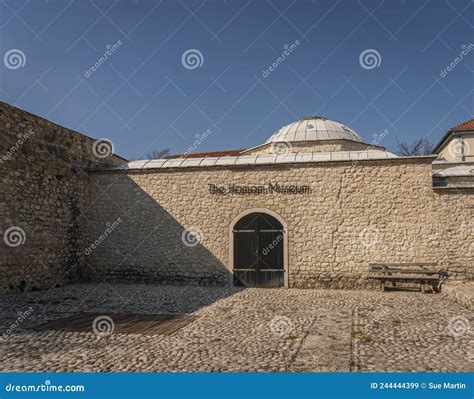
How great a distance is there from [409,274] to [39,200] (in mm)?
10685

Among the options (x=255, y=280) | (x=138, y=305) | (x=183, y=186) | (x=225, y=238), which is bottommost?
(x=138, y=305)

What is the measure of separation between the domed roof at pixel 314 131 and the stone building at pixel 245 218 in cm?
494

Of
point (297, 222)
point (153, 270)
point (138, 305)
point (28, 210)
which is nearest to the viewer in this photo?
point (138, 305)

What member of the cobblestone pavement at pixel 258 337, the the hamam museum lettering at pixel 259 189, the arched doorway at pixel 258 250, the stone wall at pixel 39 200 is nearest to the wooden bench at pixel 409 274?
the cobblestone pavement at pixel 258 337

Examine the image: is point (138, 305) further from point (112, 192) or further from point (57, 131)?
point (57, 131)

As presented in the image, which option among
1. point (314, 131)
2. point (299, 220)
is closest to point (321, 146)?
point (314, 131)

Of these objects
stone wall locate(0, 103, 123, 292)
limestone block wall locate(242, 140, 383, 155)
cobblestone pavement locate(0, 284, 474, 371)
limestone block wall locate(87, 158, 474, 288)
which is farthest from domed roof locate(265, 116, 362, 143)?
cobblestone pavement locate(0, 284, 474, 371)

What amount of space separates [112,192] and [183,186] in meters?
2.57

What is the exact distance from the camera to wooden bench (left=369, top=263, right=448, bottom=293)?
10.4 metres

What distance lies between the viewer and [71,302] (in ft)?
29.7

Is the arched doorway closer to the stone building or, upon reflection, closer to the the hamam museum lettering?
the stone building

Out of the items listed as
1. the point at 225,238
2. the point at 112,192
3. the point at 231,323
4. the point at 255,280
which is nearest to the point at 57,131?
the point at 112,192

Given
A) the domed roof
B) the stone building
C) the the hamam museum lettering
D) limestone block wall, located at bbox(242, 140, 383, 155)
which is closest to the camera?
the stone building

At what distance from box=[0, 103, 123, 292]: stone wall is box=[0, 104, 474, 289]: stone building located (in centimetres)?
4
